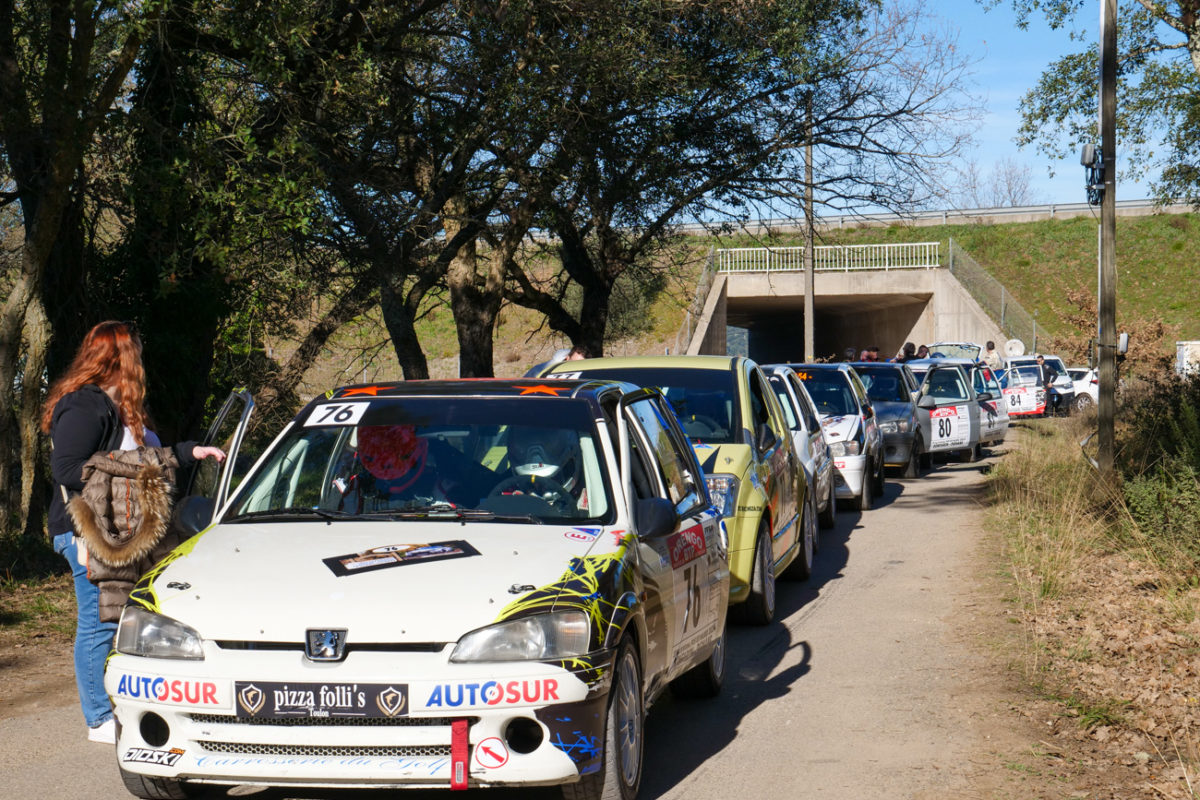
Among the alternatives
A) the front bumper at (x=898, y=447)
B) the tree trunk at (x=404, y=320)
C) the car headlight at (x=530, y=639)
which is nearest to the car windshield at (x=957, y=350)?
the front bumper at (x=898, y=447)

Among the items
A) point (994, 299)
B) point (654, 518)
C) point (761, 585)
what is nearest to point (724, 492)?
point (761, 585)

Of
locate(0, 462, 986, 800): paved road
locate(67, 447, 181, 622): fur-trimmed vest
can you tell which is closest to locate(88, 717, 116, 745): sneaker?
locate(0, 462, 986, 800): paved road

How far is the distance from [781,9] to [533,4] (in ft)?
16.3

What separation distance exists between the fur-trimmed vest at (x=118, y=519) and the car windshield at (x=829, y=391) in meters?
11.9

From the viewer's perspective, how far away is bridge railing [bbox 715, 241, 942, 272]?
49.7 meters

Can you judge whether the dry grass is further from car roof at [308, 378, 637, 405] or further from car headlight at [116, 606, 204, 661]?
car headlight at [116, 606, 204, 661]

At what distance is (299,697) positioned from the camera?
14.9ft

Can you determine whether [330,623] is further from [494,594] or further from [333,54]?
[333,54]

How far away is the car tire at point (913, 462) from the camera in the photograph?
2089 cm

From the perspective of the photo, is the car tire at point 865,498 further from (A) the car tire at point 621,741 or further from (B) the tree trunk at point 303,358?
(A) the car tire at point 621,741

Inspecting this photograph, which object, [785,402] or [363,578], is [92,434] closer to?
[363,578]

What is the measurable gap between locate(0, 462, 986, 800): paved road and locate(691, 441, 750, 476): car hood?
1141mm

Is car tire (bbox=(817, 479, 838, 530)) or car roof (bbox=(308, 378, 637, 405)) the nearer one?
car roof (bbox=(308, 378, 637, 405))

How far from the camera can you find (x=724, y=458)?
931 cm
